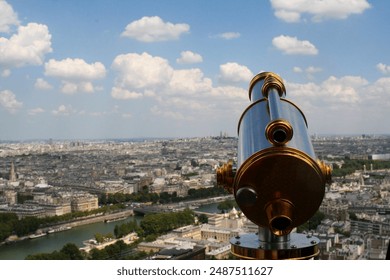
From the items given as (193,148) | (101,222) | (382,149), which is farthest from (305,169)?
(193,148)

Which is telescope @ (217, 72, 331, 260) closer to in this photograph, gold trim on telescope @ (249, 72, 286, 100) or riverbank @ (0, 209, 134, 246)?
gold trim on telescope @ (249, 72, 286, 100)

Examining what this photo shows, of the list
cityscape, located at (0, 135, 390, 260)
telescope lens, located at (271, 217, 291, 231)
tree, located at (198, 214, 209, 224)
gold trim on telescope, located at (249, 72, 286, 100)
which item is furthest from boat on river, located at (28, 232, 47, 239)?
telescope lens, located at (271, 217, 291, 231)

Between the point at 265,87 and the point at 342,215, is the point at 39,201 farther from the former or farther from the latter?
the point at 265,87

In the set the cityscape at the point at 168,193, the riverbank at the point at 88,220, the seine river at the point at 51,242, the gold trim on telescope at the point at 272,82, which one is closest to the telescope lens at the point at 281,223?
the gold trim on telescope at the point at 272,82

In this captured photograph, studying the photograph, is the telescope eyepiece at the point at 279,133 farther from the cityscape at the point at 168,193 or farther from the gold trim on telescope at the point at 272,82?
the cityscape at the point at 168,193

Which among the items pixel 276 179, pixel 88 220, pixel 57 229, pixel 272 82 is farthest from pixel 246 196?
pixel 88 220
